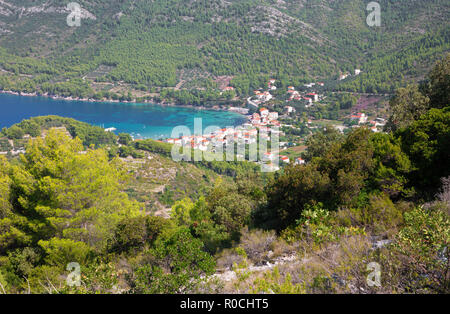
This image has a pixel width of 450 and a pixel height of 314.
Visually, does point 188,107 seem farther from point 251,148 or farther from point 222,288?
point 222,288

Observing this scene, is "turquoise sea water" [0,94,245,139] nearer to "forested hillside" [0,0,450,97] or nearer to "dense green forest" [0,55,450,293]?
"forested hillside" [0,0,450,97]

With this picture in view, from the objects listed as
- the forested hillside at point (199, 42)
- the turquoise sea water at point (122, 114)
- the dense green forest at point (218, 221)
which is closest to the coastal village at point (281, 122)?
the turquoise sea water at point (122, 114)

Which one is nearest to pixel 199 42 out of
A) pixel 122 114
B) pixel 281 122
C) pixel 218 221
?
pixel 122 114

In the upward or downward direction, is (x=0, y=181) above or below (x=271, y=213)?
above

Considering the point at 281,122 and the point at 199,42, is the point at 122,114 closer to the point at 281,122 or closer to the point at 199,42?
the point at 281,122

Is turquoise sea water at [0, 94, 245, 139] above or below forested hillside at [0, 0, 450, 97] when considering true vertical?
below

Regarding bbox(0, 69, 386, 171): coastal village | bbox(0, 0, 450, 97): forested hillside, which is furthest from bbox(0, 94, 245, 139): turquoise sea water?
bbox(0, 0, 450, 97): forested hillside

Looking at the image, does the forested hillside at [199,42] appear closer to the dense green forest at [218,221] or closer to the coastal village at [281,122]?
the coastal village at [281,122]

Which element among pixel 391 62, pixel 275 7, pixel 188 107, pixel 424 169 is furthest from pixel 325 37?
pixel 424 169
